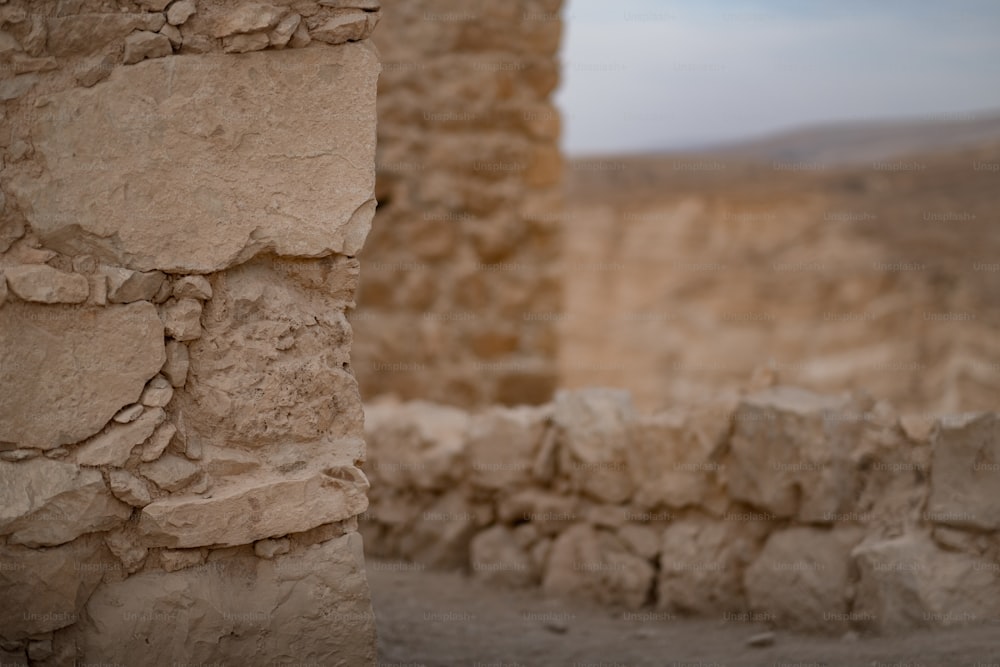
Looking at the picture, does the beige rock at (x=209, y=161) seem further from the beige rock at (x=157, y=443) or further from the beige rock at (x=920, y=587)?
the beige rock at (x=920, y=587)

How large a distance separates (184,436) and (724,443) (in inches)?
83.9

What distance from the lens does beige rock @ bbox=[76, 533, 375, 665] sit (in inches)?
87.7

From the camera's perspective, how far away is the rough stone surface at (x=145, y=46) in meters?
2.17

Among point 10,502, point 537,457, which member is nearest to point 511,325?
point 537,457

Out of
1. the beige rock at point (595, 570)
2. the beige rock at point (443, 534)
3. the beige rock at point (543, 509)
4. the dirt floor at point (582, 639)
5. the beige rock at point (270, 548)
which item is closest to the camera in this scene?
the beige rock at point (270, 548)

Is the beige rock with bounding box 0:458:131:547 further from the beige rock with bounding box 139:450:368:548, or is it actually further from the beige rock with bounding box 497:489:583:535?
the beige rock with bounding box 497:489:583:535

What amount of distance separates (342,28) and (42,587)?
1.49 meters

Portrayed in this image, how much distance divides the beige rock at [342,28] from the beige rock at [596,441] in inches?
80.1

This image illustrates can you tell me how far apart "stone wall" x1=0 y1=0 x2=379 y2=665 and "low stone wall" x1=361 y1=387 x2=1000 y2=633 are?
5.30 feet

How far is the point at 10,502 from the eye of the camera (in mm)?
2119

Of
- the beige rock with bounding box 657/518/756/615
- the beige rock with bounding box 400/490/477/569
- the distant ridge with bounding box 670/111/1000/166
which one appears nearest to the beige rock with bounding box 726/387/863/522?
the beige rock with bounding box 657/518/756/615

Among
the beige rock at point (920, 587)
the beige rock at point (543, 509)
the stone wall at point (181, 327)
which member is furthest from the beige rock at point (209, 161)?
the beige rock at point (920, 587)

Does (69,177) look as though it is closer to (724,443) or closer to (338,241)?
(338,241)

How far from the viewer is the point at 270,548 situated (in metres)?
2.34
